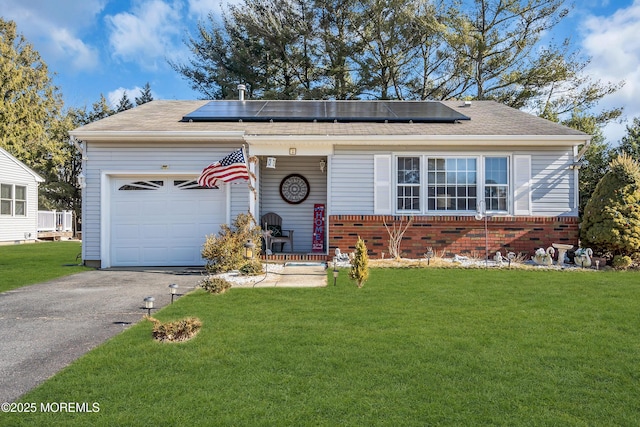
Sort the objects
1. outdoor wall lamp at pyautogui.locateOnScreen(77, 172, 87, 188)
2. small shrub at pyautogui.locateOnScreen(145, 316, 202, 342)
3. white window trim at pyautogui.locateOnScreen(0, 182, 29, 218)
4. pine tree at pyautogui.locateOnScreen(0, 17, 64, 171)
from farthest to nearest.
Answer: pine tree at pyautogui.locateOnScreen(0, 17, 64, 171) < white window trim at pyautogui.locateOnScreen(0, 182, 29, 218) < outdoor wall lamp at pyautogui.locateOnScreen(77, 172, 87, 188) < small shrub at pyautogui.locateOnScreen(145, 316, 202, 342)

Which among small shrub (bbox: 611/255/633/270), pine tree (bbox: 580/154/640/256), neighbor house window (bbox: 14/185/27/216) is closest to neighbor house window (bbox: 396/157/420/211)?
pine tree (bbox: 580/154/640/256)

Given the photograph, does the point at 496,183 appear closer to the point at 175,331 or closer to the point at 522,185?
the point at 522,185

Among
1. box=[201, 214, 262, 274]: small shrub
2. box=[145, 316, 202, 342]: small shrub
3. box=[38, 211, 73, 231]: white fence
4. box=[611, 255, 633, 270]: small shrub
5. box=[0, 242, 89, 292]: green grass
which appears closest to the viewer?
box=[145, 316, 202, 342]: small shrub

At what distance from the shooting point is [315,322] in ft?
16.3

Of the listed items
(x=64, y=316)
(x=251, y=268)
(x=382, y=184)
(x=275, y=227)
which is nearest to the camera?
(x=64, y=316)

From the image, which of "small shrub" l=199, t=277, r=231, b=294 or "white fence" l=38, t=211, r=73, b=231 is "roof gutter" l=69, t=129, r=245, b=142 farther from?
"white fence" l=38, t=211, r=73, b=231

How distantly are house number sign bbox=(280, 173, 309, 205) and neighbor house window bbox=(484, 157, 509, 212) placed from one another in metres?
4.75

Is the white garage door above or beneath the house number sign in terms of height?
beneath

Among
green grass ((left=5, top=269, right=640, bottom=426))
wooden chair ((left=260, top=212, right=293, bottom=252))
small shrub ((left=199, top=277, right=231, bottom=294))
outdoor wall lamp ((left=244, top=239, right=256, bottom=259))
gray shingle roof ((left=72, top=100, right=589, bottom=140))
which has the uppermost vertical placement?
gray shingle roof ((left=72, top=100, right=589, bottom=140))

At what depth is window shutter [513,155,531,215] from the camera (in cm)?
1013

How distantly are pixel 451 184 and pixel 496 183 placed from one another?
1085 millimetres

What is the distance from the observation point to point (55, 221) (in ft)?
81.0

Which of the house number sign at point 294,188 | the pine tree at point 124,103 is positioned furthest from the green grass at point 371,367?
the pine tree at point 124,103

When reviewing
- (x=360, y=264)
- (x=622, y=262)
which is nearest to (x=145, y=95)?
(x=360, y=264)
